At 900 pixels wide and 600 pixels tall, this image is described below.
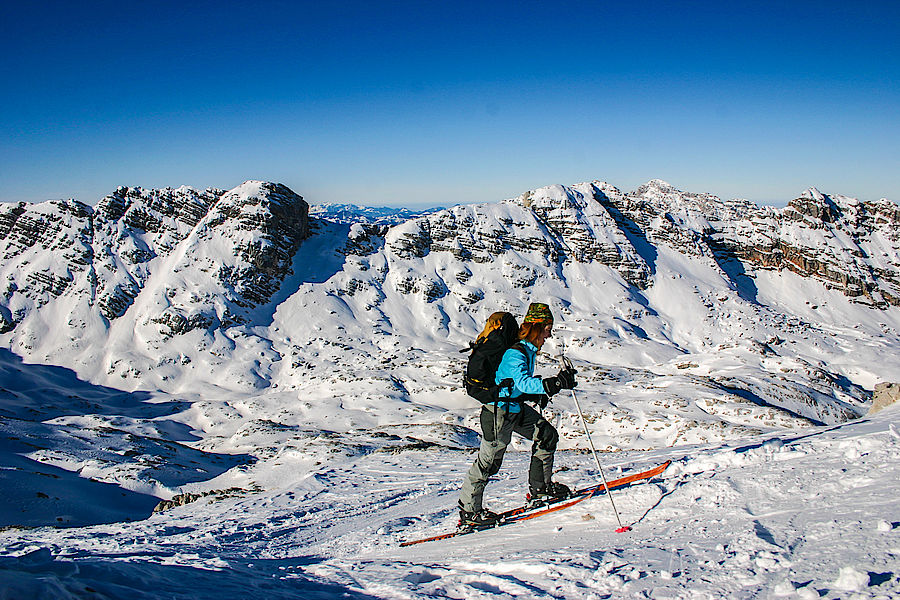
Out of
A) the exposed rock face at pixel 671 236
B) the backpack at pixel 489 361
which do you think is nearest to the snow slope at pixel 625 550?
the backpack at pixel 489 361

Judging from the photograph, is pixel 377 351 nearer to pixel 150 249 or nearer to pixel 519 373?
pixel 150 249

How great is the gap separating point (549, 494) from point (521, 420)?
1571 millimetres

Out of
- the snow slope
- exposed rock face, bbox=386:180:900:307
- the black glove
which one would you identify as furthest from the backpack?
exposed rock face, bbox=386:180:900:307

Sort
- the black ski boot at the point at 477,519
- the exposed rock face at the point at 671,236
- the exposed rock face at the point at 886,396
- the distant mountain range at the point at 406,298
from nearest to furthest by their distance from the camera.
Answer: the black ski boot at the point at 477,519 < the exposed rock face at the point at 886,396 < the distant mountain range at the point at 406,298 < the exposed rock face at the point at 671,236

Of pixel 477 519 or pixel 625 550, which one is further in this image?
pixel 477 519

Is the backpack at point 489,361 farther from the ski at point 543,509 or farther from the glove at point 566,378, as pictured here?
the ski at point 543,509

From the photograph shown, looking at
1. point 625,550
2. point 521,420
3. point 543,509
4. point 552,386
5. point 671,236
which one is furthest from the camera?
point 671,236

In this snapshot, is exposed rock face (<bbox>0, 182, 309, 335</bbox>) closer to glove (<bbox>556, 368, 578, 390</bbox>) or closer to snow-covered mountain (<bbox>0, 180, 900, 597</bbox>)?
snow-covered mountain (<bbox>0, 180, 900, 597</bbox>)

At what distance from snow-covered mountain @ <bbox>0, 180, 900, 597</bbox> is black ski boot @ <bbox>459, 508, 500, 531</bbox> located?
140cm

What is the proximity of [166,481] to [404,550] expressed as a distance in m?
33.9

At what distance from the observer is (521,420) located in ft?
26.9

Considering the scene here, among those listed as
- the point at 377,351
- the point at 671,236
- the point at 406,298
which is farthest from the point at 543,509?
the point at 671,236

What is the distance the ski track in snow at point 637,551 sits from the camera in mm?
3977

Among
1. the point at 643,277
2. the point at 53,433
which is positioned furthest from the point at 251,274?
the point at 643,277
